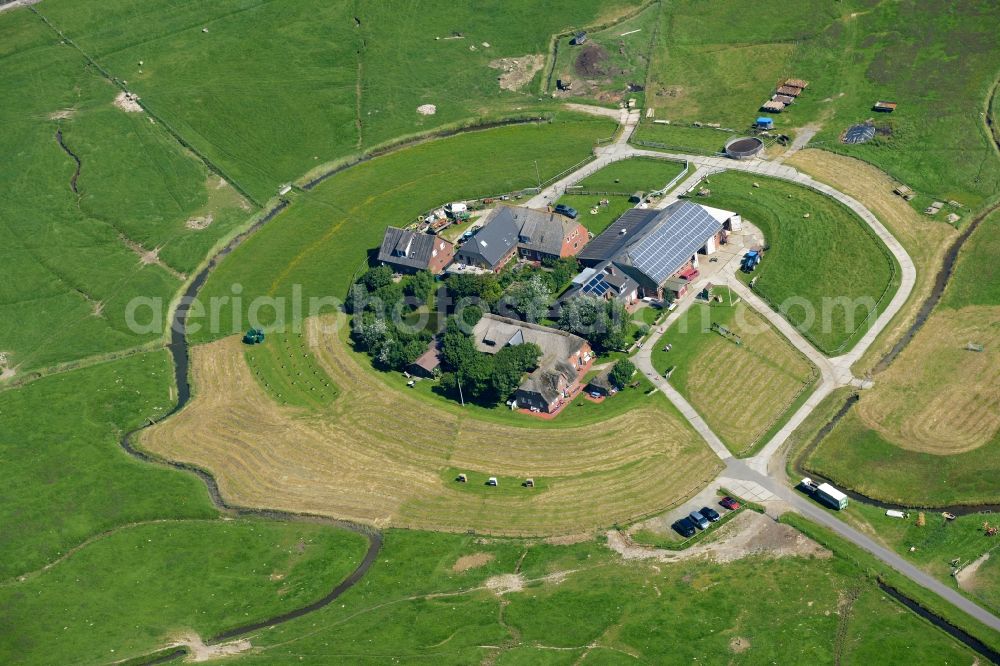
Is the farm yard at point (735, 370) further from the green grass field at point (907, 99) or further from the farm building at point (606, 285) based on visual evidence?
the green grass field at point (907, 99)

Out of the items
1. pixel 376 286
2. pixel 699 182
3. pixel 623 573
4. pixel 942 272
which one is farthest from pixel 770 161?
pixel 623 573

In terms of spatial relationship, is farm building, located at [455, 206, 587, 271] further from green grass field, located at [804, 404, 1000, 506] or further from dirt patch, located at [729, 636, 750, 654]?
dirt patch, located at [729, 636, 750, 654]

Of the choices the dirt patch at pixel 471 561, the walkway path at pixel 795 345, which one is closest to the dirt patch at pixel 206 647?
the dirt patch at pixel 471 561

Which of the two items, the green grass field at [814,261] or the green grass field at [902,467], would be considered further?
the green grass field at [814,261]

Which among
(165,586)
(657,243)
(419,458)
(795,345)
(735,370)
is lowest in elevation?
(165,586)

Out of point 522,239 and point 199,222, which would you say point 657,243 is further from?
point 199,222

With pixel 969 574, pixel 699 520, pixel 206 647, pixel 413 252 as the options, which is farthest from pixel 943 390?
pixel 206 647

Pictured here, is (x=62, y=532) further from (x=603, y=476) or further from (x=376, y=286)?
(x=603, y=476)
